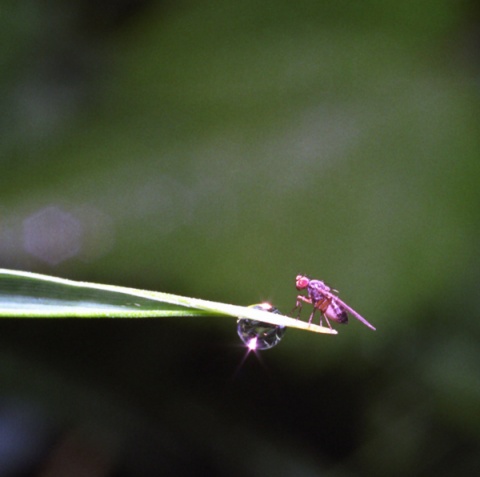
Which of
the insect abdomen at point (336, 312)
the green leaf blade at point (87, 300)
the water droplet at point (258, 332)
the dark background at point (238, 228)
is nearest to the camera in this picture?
the green leaf blade at point (87, 300)

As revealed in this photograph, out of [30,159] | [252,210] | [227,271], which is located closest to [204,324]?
[227,271]

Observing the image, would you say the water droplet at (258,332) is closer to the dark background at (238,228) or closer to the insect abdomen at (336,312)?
the insect abdomen at (336,312)

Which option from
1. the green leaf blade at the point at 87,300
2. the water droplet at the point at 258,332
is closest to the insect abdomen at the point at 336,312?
the water droplet at the point at 258,332

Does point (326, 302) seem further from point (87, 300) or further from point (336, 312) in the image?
point (87, 300)

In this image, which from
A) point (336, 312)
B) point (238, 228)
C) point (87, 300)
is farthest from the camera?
point (238, 228)

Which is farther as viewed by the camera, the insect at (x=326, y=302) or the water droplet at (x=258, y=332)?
the insect at (x=326, y=302)

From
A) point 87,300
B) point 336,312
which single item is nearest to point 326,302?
point 336,312

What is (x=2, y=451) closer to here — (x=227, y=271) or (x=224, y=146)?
(x=227, y=271)

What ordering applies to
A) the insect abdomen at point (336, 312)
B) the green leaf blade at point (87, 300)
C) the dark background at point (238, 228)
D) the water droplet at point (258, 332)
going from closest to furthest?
the green leaf blade at point (87, 300)
the water droplet at point (258, 332)
the insect abdomen at point (336, 312)
the dark background at point (238, 228)

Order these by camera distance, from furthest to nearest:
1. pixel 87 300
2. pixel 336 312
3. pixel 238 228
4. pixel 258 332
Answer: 1. pixel 238 228
2. pixel 336 312
3. pixel 258 332
4. pixel 87 300
